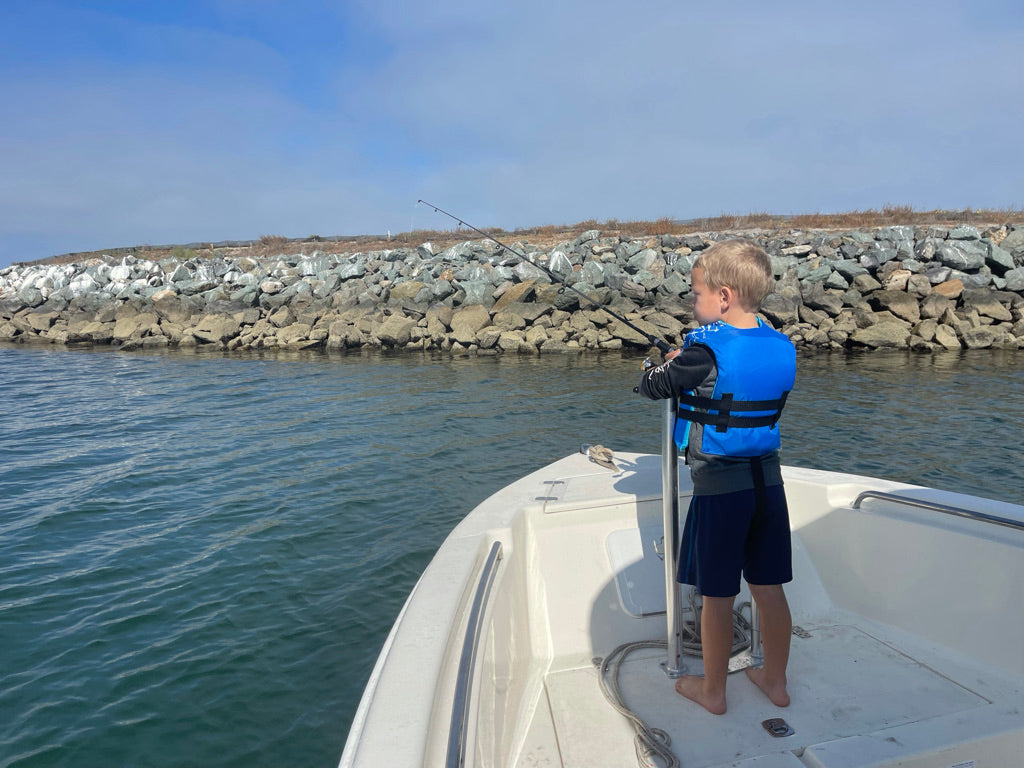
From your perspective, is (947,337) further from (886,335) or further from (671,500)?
(671,500)

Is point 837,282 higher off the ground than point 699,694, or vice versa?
point 837,282

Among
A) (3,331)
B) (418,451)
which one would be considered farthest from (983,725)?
(3,331)

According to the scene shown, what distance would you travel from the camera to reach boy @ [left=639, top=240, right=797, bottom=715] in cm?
213

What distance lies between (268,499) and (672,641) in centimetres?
476

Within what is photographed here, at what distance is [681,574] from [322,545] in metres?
3.71

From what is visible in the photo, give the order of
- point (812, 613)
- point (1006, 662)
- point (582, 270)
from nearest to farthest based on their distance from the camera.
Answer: point (1006, 662)
point (812, 613)
point (582, 270)

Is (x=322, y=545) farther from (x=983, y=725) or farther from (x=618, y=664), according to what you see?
(x=983, y=725)

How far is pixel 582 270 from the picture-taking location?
19.1 m

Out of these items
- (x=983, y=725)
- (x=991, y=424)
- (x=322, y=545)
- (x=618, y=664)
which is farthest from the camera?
(x=991, y=424)

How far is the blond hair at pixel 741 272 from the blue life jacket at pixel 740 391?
119mm

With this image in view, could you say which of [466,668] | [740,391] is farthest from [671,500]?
[466,668]

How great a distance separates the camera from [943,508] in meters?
2.78

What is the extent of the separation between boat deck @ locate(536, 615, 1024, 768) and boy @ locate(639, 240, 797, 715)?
1.11ft

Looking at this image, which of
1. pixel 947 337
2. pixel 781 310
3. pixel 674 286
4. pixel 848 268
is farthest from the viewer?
pixel 674 286
